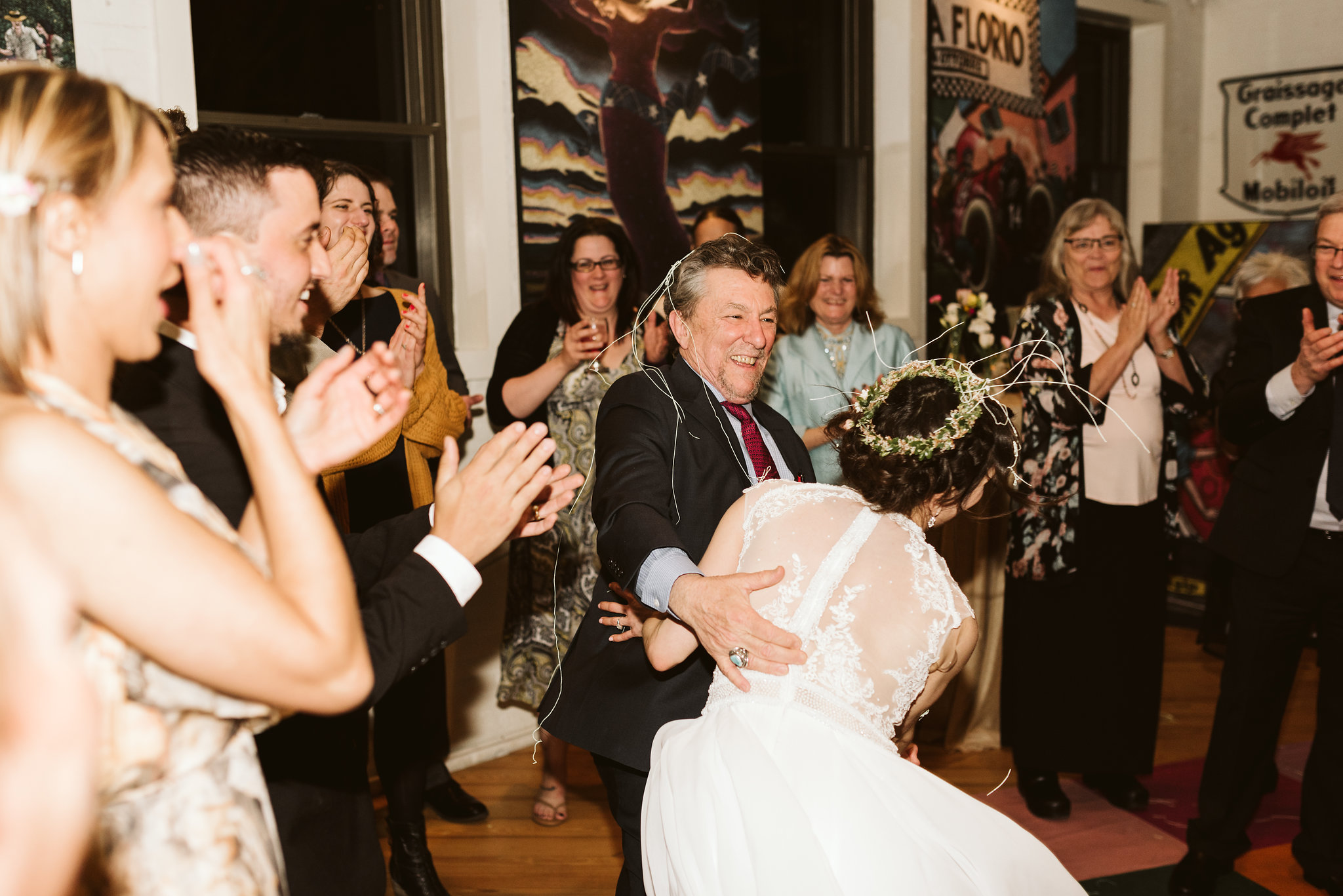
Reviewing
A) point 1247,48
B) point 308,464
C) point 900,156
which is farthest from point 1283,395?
point 1247,48

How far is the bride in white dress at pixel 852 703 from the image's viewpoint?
1.59 m

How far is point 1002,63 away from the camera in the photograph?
19.2 feet

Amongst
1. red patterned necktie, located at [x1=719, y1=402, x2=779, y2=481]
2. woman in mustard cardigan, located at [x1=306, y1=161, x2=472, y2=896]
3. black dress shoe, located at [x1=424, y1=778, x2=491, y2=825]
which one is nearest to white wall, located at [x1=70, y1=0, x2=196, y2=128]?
woman in mustard cardigan, located at [x1=306, y1=161, x2=472, y2=896]

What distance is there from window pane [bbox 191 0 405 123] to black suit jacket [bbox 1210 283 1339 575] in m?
3.05

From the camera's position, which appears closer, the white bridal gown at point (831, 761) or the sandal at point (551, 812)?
the white bridal gown at point (831, 761)

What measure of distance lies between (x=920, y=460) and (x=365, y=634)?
105cm

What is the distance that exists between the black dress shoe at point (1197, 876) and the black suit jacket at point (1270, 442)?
0.80 metres

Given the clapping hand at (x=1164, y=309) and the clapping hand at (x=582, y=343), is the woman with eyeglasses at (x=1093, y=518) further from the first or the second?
the clapping hand at (x=582, y=343)

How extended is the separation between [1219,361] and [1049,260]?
2591mm

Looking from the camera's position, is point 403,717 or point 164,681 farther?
point 403,717

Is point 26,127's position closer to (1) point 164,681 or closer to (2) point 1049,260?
(1) point 164,681

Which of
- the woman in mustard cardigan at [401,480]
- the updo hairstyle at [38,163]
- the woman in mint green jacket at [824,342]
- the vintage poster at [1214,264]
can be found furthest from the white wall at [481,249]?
the vintage poster at [1214,264]

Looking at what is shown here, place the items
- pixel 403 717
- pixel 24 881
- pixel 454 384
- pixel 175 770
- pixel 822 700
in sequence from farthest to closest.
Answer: pixel 454 384
pixel 403 717
pixel 822 700
pixel 175 770
pixel 24 881

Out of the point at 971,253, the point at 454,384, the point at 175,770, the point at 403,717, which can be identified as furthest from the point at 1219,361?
the point at 175,770
